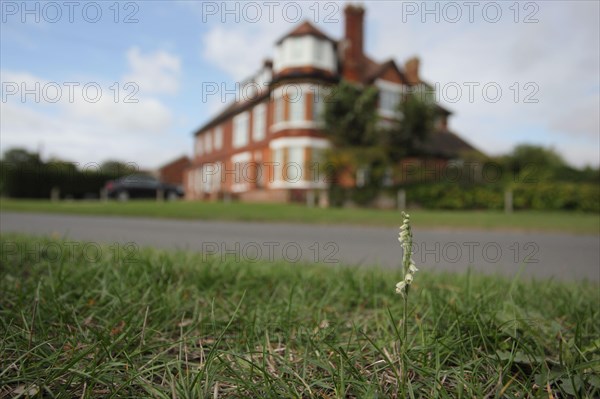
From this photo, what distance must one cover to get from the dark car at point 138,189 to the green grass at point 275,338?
2611cm

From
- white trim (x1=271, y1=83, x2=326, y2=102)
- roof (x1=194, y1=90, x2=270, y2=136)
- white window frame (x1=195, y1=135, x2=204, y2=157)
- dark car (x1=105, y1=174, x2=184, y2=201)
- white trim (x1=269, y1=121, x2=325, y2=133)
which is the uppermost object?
roof (x1=194, y1=90, x2=270, y2=136)

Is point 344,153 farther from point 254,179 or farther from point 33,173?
point 33,173

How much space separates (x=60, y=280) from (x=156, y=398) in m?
1.19

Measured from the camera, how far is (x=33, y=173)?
25766 millimetres

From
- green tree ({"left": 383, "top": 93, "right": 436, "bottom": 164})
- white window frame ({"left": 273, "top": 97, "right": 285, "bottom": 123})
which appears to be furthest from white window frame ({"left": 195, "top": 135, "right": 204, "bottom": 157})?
green tree ({"left": 383, "top": 93, "right": 436, "bottom": 164})

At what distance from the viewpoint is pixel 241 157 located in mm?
28344

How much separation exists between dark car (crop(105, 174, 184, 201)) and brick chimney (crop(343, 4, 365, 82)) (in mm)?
16638

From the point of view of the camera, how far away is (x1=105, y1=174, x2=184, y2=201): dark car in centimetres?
2622

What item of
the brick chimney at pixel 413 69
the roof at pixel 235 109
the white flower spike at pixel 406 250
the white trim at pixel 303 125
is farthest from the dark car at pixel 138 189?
the white flower spike at pixel 406 250

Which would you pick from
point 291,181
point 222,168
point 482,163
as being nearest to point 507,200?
point 482,163

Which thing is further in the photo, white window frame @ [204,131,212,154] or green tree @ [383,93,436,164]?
white window frame @ [204,131,212,154]

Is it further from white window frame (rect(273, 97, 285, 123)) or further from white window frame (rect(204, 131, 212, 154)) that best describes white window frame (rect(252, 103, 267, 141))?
white window frame (rect(204, 131, 212, 154))

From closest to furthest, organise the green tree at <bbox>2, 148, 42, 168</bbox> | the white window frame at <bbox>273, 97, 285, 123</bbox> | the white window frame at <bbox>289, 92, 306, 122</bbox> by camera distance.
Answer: the white window frame at <bbox>289, 92, 306, 122</bbox> < the white window frame at <bbox>273, 97, 285, 123</bbox> < the green tree at <bbox>2, 148, 42, 168</bbox>

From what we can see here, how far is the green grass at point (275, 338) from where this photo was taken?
107 cm
